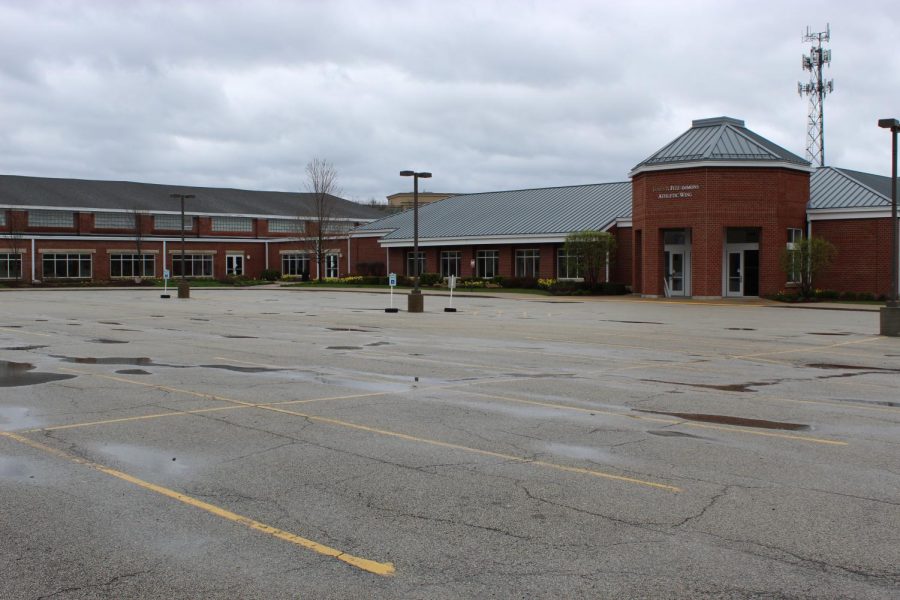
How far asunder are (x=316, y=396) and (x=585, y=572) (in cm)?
676

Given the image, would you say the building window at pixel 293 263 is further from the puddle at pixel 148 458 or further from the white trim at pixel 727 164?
the puddle at pixel 148 458

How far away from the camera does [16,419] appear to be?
9422 millimetres

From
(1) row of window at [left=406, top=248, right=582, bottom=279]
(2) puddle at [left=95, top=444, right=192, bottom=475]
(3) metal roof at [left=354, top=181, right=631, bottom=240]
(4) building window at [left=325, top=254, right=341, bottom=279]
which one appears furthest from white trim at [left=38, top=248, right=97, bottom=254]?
(2) puddle at [left=95, top=444, right=192, bottom=475]

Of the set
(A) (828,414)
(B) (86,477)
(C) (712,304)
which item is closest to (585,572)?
(B) (86,477)

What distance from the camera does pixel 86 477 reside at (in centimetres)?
691

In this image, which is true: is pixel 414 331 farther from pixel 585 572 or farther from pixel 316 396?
pixel 585 572

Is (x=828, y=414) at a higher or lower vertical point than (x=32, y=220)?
lower

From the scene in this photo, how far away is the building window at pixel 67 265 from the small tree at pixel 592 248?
151 ft

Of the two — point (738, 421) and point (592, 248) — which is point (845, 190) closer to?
point (592, 248)

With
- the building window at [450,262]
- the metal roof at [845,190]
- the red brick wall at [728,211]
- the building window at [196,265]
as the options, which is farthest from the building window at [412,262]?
the metal roof at [845,190]

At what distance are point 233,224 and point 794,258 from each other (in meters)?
58.8

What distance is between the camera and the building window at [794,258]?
40.1 metres

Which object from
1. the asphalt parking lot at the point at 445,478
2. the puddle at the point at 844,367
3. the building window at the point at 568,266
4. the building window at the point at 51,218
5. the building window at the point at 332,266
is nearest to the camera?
the asphalt parking lot at the point at 445,478

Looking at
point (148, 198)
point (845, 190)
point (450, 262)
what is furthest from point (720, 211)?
point (148, 198)
